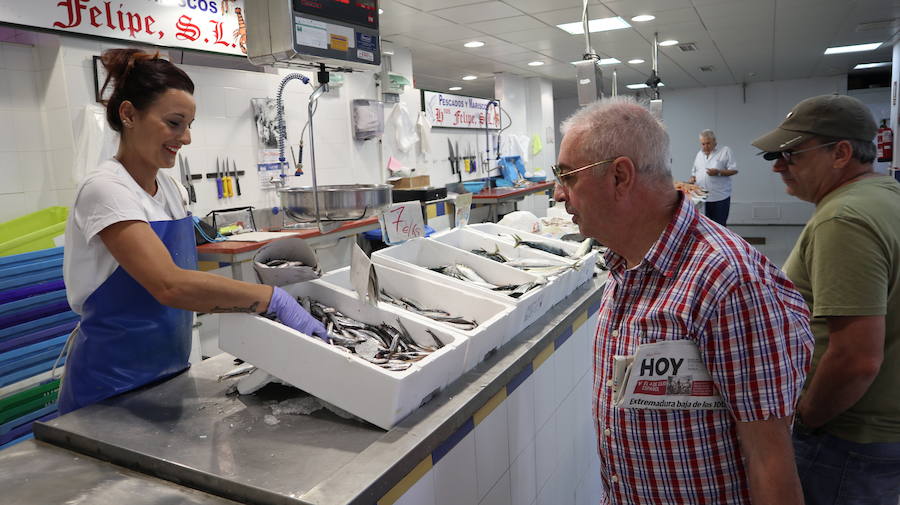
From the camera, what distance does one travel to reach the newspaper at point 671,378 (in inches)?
48.9

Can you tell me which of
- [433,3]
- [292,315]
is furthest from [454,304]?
[433,3]

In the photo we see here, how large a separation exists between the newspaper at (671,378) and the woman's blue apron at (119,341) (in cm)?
133

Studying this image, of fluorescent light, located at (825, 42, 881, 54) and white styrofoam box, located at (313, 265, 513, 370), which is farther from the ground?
fluorescent light, located at (825, 42, 881, 54)

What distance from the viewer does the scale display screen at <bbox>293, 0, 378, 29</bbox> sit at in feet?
6.89

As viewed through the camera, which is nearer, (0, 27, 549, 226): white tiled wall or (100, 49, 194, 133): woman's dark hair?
(100, 49, 194, 133): woman's dark hair

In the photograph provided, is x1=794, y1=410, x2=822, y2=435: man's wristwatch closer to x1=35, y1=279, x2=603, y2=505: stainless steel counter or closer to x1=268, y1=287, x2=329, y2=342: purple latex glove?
x1=35, y1=279, x2=603, y2=505: stainless steel counter

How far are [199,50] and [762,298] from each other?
5105mm

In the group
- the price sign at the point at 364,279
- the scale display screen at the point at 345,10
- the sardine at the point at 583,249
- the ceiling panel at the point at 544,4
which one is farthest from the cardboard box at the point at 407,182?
the price sign at the point at 364,279

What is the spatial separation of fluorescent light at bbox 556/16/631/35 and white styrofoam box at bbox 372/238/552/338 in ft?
17.3

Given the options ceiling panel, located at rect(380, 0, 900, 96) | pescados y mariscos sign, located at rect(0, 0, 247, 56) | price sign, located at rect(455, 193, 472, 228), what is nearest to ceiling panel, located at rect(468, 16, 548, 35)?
ceiling panel, located at rect(380, 0, 900, 96)

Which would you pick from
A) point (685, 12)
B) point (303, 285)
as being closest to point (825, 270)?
point (303, 285)

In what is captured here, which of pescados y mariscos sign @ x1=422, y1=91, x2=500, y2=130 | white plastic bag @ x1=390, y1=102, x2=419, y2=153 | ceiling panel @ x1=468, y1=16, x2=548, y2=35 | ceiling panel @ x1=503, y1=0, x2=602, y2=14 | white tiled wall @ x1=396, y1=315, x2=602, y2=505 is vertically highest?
ceiling panel @ x1=468, y1=16, x2=548, y2=35

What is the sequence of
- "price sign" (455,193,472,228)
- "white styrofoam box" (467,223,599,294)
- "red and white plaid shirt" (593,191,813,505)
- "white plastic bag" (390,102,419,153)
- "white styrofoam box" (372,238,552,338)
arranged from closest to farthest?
"red and white plaid shirt" (593,191,813,505) < "white styrofoam box" (372,238,552,338) < "white styrofoam box" (467,223,599,294) < "price sign" (455,193,472,228) < "white plastic bag" (390,102,419,153)

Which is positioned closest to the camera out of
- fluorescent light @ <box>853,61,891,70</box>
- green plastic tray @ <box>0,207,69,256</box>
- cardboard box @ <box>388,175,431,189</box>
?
green plastic tray @ <box>0,207,69,256</box>
